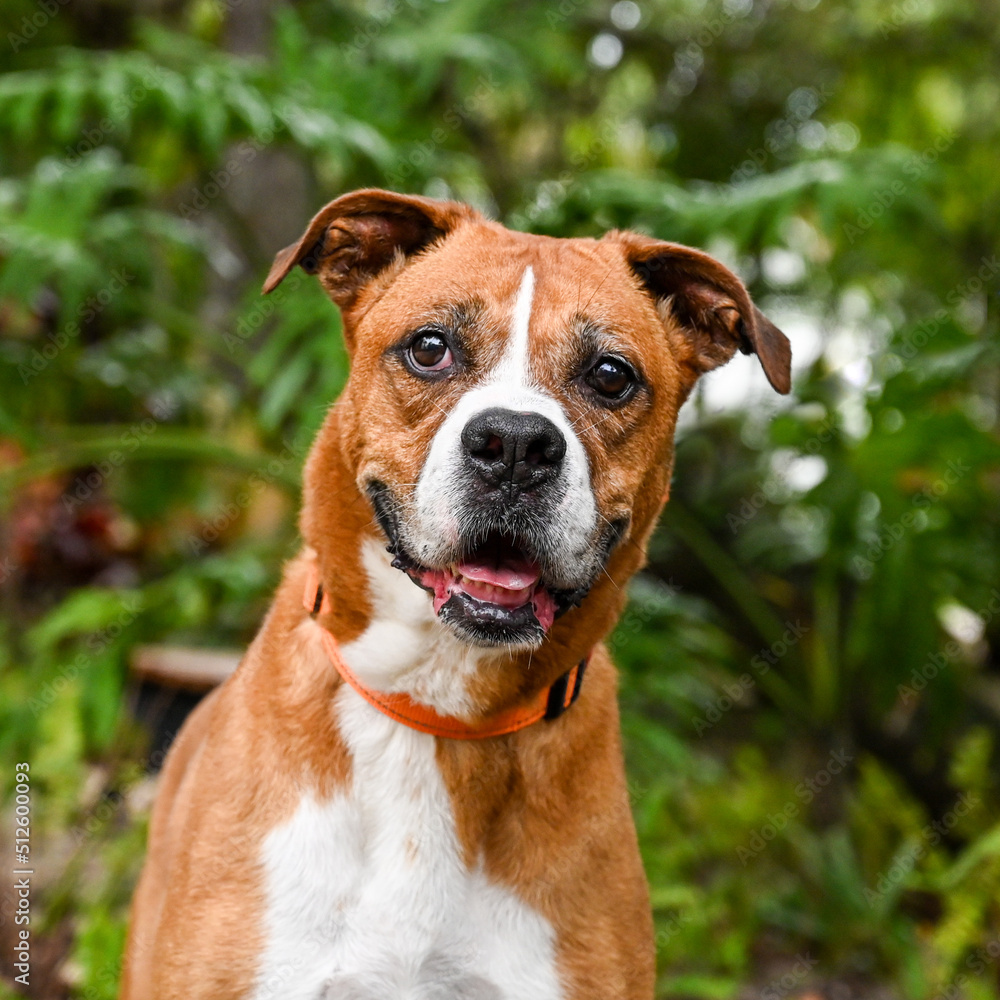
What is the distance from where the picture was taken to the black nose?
7.65 feet

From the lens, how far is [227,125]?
15.8ft

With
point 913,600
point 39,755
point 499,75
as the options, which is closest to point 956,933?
point 913,600

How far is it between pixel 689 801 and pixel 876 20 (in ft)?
19.2
